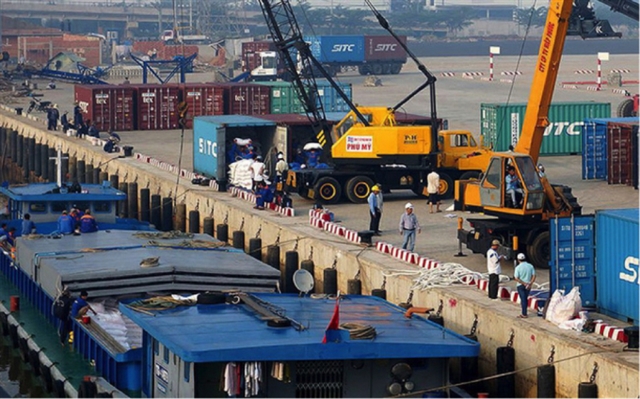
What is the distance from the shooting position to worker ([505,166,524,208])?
31.7m

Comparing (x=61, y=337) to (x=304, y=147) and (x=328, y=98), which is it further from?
(x=328, y=98)

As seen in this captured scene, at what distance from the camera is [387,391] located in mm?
21344

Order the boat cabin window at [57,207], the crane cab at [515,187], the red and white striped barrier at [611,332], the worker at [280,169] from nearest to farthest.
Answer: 1. the red and white striped barrier at [611,332]
2. the crane cab at [515,187]
3. the boat cabin window at [57,207]
4. the worker at [280,169]

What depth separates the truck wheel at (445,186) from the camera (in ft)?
140

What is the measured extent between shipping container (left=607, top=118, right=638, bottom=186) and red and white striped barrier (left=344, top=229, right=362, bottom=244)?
13313 mm

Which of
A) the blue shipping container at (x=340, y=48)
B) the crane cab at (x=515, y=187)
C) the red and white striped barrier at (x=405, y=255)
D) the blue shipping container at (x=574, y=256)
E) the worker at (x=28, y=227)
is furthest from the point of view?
the blue shipping container at (x=340, y=48)

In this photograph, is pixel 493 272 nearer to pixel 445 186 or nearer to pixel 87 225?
pixel 87 225

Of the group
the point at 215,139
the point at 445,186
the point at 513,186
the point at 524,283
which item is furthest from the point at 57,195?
the point at 524,283

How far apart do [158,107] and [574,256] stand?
1738 inches

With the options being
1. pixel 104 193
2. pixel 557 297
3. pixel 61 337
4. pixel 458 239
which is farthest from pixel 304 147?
pixel 557 297

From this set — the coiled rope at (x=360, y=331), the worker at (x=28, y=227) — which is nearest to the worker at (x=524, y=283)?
the coiled rope at (x=360, y=331)

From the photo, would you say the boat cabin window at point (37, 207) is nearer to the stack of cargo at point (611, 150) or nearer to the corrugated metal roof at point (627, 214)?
the corrugated metal roof at point (627, 214)

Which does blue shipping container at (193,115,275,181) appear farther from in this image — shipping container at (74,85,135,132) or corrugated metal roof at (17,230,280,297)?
shipping container at (74,85,135,132)

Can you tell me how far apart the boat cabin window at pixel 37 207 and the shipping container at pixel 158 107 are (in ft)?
98.4
